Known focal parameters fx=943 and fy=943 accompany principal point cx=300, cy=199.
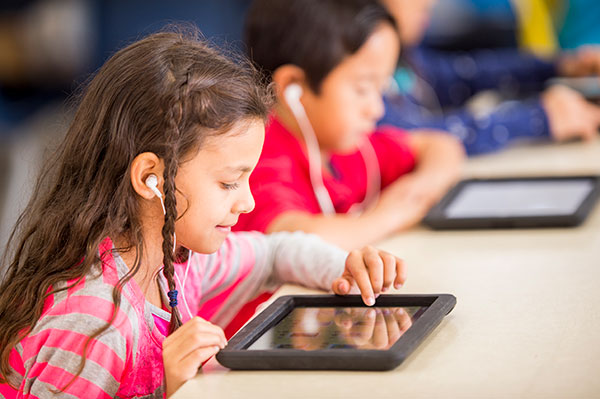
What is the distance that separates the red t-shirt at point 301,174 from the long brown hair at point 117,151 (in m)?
0.35

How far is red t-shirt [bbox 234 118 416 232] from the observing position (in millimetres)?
1260

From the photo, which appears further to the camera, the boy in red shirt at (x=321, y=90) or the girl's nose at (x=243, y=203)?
the boy in red shirt at (x=321, y=90)

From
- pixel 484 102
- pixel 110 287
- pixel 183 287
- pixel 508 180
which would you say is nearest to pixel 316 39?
pixel 508 180

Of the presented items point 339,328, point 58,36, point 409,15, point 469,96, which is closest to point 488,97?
point 469,96

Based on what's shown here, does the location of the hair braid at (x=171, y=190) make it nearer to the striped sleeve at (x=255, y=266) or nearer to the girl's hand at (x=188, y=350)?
the girl's hand at (x=188, y=350)

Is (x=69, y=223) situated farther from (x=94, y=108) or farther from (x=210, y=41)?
(x=210, y=41)

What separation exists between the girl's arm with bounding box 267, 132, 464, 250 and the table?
3 cm

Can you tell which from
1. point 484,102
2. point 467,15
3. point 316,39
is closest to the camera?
point 316,39

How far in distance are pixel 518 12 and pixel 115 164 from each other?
2.41 metres

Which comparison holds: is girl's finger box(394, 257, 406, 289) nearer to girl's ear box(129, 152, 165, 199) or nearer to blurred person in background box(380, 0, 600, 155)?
girl's ear box(129, 152, 165, 199)

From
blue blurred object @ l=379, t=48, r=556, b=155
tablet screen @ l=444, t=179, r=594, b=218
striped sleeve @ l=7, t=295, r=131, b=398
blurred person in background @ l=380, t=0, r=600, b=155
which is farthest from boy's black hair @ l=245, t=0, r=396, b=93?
striped sleeve @ l=7, t=295, r=131, b=398

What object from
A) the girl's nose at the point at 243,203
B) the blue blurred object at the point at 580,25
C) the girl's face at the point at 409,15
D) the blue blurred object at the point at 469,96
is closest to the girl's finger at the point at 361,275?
the girl's nose at the point at 243,203

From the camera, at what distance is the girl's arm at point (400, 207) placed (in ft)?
3.91

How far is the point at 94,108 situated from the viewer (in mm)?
893
